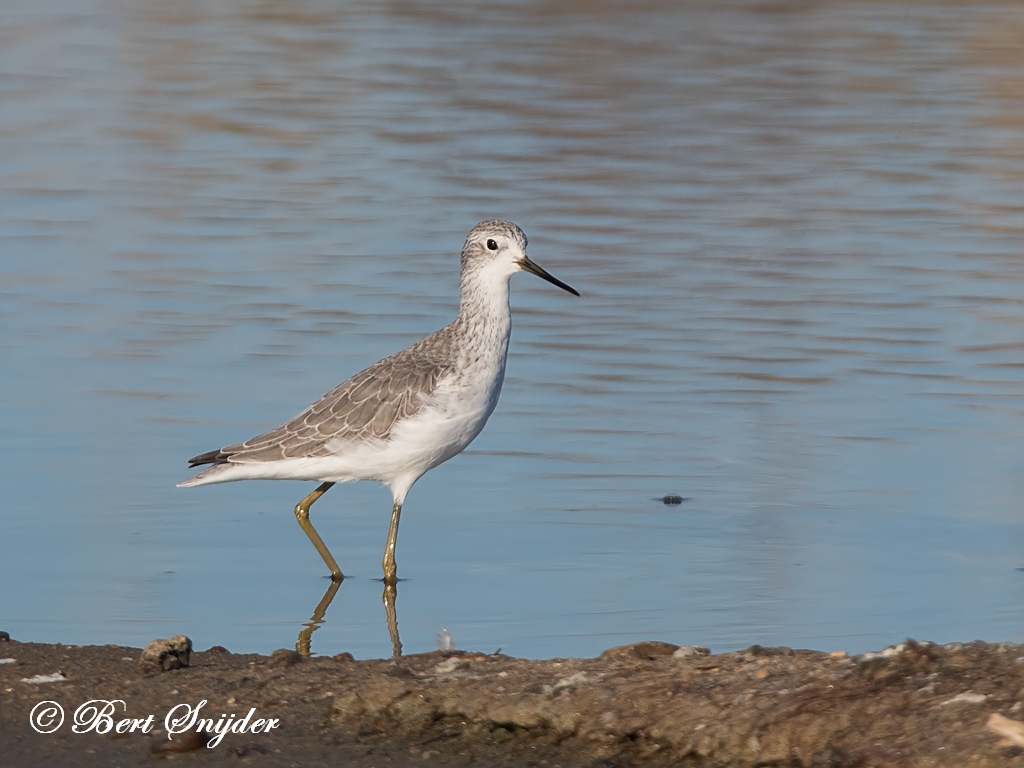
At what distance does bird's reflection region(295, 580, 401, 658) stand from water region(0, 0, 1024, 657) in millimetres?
47

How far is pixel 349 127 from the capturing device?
19734 mm

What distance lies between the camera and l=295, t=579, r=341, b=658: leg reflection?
7.20m

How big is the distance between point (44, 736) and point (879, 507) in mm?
4659

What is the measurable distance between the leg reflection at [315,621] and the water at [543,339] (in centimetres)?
7

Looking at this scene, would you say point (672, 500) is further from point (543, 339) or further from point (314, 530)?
point (543, 339)

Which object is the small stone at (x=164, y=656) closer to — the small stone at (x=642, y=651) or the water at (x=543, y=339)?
the water at (x=543, y=339)

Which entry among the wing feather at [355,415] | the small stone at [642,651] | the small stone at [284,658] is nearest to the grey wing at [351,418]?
the wing feather at [355,415]

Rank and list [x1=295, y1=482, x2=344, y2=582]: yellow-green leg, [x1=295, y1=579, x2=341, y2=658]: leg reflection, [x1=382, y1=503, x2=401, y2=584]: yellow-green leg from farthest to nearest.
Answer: [x1=295, y1=482, x2=344, y2=582]: yellow-green leg
[x1=382, y1=503, x2=401, y2=584]: yellow-green leg
[x1=295, y1=579, x2=341, y2=658]: leg reflection

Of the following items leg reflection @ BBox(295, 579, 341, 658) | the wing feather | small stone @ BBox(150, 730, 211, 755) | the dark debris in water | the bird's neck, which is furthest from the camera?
the dark debris in water

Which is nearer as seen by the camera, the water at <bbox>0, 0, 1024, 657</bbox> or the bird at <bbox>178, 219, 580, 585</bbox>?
the water at <bbox>0, 0, 1024, 657</bbox>

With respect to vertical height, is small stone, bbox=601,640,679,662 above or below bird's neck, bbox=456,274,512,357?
below

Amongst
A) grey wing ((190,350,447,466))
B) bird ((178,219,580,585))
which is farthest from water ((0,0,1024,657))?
grey wing ((190,350,447,466))

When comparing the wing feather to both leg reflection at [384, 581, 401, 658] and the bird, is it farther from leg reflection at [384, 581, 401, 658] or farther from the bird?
leg reflection at [384, 581, 401, 658]

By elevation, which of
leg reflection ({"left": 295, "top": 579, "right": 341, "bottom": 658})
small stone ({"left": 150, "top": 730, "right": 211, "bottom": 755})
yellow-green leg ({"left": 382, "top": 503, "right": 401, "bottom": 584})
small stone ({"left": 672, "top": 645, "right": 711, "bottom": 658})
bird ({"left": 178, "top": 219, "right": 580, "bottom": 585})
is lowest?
small stone ({"left": 150, "top": 730, "right": 211, "bottom": 755})
